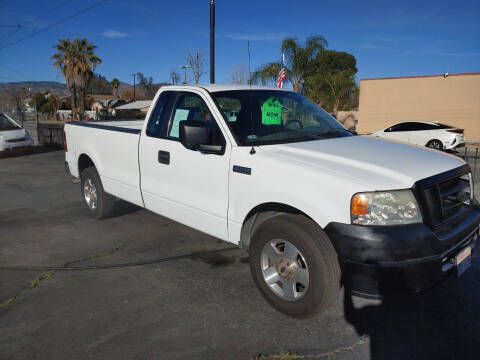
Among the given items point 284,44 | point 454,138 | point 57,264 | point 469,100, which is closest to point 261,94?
point 57,264

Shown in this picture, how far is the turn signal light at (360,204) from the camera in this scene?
8.71 ft

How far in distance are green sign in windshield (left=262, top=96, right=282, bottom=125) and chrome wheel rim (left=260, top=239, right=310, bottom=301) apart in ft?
4.23

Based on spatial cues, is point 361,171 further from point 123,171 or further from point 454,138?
point 454,138

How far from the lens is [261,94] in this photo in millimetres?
4188

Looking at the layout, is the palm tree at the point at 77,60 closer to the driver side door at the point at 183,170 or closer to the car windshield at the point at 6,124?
the car windshield at the point at 6,124

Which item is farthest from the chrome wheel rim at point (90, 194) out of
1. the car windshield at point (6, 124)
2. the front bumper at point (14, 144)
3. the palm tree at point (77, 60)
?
the palm tree at point (77, 60)

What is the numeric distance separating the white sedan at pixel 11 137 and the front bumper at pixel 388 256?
42.8 ft

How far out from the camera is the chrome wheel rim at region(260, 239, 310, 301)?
3.04 m

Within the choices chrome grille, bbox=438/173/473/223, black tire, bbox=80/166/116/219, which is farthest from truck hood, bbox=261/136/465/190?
black tire, bbox=80/166/116/219

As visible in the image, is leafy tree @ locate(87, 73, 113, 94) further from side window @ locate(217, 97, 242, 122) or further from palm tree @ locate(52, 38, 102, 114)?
side window @ locate(217, 97, 242, 122)

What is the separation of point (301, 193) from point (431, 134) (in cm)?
1648

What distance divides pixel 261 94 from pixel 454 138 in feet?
50.5

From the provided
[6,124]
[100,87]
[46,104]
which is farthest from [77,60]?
[100,87]

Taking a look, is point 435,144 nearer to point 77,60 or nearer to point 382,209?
point 382,209
